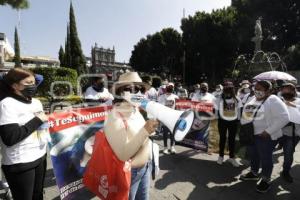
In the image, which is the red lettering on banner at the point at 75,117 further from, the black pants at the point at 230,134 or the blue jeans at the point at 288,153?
the blue jeans at the point at 288,153

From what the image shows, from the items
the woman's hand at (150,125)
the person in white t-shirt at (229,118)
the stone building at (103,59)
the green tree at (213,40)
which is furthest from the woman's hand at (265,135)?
the stone building at (103,59)

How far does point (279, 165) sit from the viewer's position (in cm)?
665

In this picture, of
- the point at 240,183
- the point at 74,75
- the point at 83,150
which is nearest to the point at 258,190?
the point at 240,183

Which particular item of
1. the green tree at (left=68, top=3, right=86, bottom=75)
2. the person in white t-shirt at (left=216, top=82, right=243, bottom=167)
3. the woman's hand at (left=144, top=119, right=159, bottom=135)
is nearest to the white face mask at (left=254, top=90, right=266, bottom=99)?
the person in white t-shirt at (left=216, top=82, right=243, bottom=167)

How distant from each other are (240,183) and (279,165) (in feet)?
5.30

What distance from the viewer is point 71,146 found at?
170 inches

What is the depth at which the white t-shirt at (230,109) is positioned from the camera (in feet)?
22.2

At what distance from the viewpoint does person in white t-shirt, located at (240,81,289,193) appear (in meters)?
4.96

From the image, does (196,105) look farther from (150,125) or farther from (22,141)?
(150,125)

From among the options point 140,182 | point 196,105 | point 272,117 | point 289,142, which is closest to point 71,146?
point 140,182

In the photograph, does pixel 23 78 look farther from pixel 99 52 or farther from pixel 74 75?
pixel 99 52

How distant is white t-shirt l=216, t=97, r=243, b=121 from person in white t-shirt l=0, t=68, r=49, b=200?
459 centimetres

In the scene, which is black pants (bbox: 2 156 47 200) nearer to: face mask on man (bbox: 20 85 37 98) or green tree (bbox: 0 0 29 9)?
face mask on man (bbox: 20 85 37 98)

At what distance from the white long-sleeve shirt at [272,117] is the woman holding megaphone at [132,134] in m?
2.86
